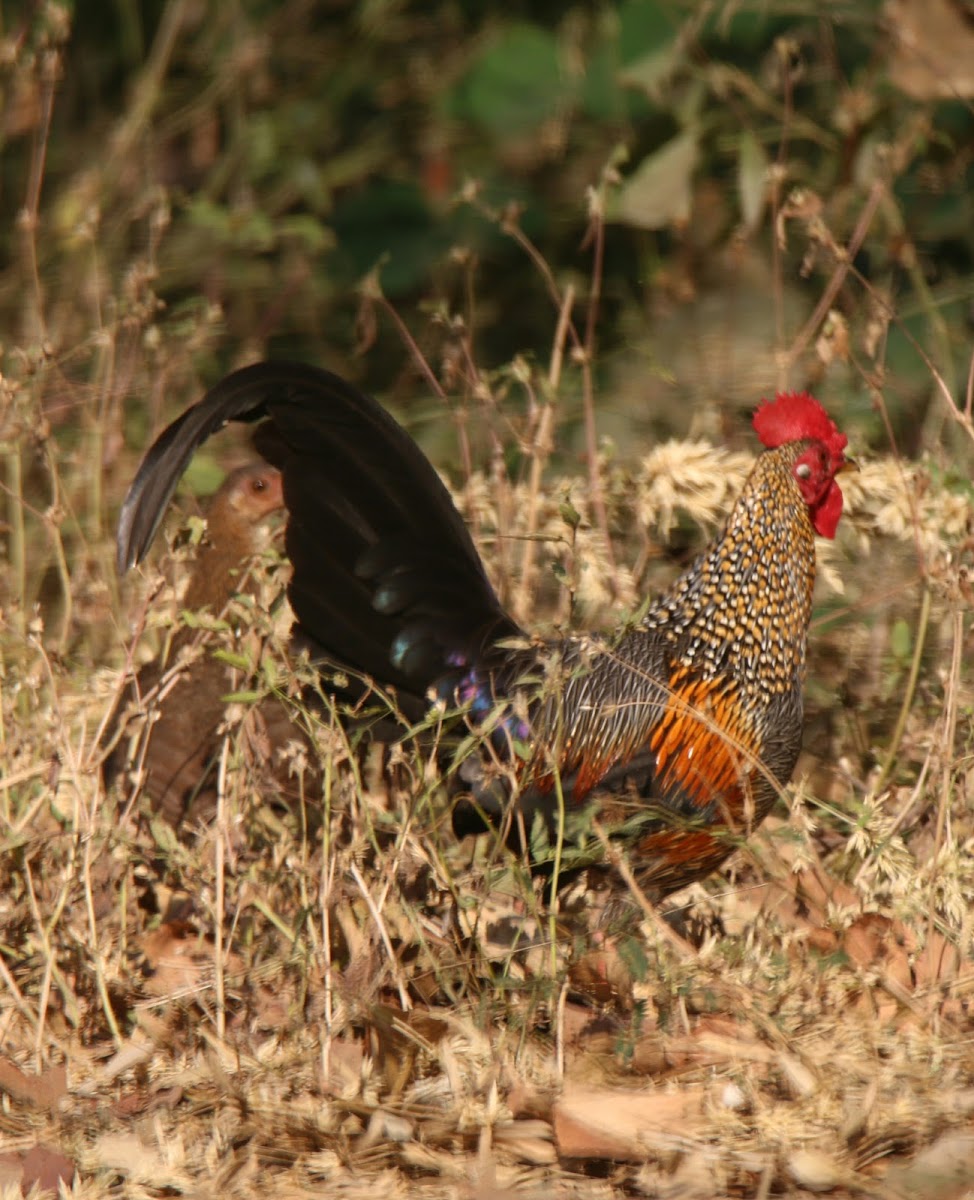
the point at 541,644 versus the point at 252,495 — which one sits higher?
the point at 252,495

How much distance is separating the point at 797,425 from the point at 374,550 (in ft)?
3.23

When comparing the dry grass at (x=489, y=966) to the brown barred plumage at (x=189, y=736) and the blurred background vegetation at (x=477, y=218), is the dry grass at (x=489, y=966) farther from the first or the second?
the blurred background vegetation at (x=477, y=218)

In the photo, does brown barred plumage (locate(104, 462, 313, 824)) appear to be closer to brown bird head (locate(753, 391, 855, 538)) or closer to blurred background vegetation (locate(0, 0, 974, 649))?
blurred background vegetation (locate(0, 0, 974, 649))

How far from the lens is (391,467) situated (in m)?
3.34

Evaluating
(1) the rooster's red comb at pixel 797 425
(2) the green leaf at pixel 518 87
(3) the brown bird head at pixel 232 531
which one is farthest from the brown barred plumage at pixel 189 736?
(2) the green leaf at pixel 518 87

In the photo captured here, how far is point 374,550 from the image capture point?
3369 mm

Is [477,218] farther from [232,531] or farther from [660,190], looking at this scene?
[232,531]

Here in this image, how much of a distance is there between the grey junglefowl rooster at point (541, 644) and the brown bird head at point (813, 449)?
0.5 inches

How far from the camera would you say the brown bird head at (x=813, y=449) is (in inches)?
139

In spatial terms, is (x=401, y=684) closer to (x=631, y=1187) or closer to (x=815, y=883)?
(x=815, y=883)

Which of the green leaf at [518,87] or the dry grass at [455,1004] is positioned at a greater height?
the green leaf at [518,87]

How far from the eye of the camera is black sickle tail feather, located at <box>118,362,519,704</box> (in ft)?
10.9

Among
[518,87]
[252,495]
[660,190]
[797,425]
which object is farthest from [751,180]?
[518,87]

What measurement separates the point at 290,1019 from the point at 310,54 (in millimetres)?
6124
